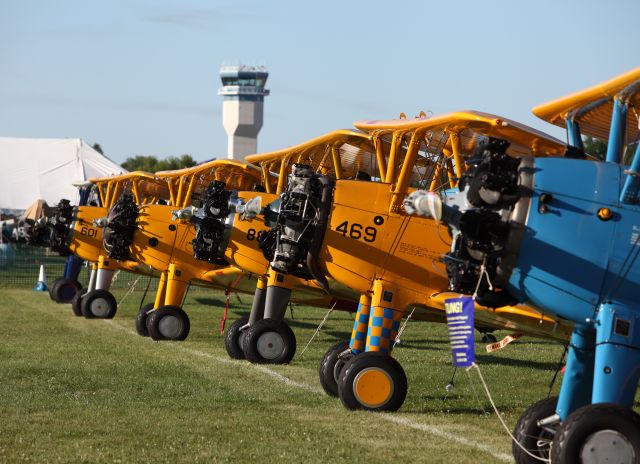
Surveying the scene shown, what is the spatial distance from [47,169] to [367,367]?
3612cm

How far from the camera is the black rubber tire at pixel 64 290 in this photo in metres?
27.0

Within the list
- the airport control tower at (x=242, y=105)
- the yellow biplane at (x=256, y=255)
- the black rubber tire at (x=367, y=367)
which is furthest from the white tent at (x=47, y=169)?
the airport control tower at (x=242, y=105)

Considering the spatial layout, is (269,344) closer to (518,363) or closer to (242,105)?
(518,363)

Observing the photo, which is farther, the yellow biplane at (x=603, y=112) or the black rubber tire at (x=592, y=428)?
the yellow biplane at (x=603, y=112)

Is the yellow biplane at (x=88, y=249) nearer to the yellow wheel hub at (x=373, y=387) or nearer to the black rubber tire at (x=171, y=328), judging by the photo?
the black rubber tire at (x=171, y=328)

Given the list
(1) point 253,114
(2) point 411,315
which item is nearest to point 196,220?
(2) point 411,315

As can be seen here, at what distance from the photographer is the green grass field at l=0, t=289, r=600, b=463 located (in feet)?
26.2

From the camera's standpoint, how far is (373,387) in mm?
10078

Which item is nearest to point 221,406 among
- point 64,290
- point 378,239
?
point 378,239

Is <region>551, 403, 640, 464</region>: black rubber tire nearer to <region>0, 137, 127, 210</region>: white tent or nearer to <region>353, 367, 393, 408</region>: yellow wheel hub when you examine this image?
<region>353, 367, 393, 408</region>: yellow wheel hub

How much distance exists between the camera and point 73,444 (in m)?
8.16

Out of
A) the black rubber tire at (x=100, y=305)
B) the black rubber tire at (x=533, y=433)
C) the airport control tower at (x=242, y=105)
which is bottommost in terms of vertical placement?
the black rubber tire at (x=100, y=305)

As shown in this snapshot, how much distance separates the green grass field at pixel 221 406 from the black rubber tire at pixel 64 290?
8.78m

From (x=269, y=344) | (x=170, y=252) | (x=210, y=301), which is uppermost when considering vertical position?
(x=170, y=252)
